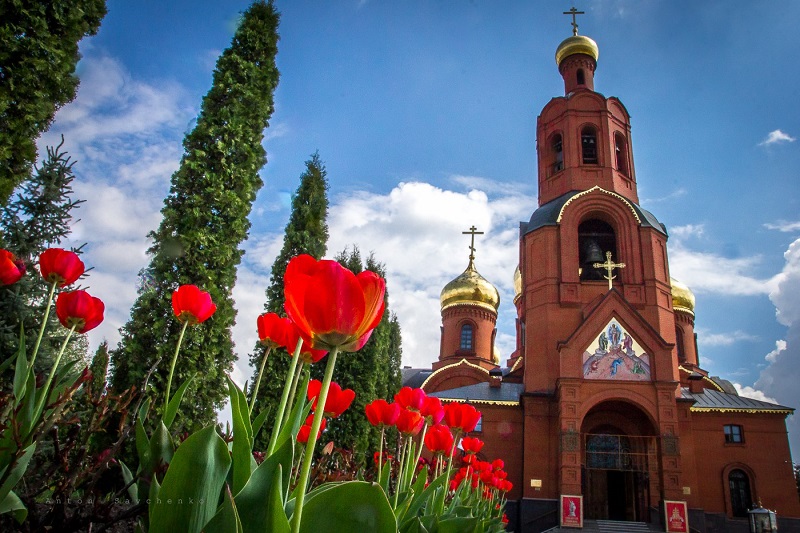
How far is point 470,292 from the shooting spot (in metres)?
28.0

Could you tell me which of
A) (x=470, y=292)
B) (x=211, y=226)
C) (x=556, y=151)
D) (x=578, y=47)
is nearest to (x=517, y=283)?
(x=470, y=292)

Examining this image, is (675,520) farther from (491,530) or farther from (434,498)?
(434,498)

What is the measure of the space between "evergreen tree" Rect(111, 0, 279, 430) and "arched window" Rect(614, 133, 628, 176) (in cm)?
1755

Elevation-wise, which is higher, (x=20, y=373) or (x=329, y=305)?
(x=329, y=305)

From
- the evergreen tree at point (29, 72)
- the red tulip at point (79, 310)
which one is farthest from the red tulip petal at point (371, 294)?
the evergreen tree at point (29, 72)

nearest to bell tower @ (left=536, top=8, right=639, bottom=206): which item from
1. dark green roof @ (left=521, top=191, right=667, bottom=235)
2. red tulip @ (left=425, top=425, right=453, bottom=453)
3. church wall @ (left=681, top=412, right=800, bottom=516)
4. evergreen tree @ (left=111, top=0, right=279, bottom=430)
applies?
dark green roof @ (left=521, top=191, right=667, bottom=235)

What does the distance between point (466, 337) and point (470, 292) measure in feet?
7.70

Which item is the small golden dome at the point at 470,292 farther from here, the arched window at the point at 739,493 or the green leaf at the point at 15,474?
the green leaf at the point at 15,474

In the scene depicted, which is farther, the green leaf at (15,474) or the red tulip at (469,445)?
the red tulip at (469,445)

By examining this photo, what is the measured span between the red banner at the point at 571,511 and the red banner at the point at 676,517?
2.37 meters

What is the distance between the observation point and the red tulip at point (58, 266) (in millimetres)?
2162

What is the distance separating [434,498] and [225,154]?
21.3 feet

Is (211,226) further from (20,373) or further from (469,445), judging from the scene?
(20,373)

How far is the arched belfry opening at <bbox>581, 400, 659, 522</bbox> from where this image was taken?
17016mm
